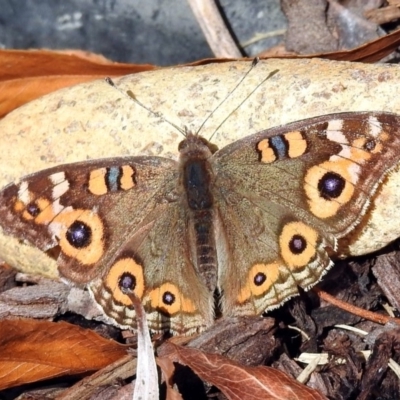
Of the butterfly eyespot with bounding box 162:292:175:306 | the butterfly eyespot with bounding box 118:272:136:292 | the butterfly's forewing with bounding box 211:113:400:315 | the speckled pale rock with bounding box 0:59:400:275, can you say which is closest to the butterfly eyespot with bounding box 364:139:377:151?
the butterfly's forewing with bounding box 211:113:400:315

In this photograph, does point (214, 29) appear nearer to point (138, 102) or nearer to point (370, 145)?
point (138, 102)

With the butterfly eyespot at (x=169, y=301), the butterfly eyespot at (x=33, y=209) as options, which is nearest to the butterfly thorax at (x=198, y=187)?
the butterfly eyespot at (x=169, y=301)

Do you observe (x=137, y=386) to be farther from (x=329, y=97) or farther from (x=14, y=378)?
(x=329, y=97)

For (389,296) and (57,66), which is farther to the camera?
(57,66)

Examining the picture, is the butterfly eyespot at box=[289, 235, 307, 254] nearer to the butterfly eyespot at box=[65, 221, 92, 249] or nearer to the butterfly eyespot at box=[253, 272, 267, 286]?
the butterfly eyespot at box=[253, 272, 267, 286]

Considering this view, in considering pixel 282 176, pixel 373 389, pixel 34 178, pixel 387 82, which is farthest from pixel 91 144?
pixel 373 389

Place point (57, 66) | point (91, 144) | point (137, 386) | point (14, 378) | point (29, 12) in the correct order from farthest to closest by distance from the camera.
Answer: point (29, 12)
point (57, 66)
point (91, 144)
point (14, 378)
point (137, 386)
